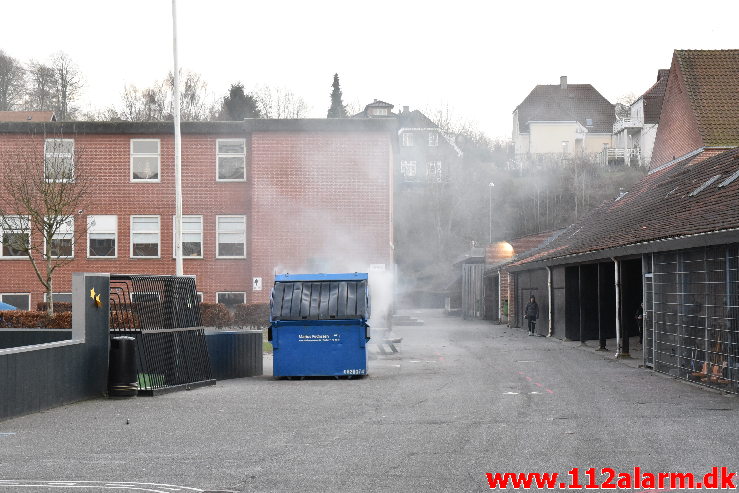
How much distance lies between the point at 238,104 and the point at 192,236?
44434 mm

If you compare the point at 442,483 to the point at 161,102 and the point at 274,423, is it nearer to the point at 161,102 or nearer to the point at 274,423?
the point at 274,423

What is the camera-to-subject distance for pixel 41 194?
34.1 m

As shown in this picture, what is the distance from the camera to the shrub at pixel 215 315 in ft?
124

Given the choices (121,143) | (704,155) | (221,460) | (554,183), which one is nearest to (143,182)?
(121,143)

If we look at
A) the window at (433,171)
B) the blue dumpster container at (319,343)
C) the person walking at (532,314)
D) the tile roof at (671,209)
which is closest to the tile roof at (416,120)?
the window at (433,171)

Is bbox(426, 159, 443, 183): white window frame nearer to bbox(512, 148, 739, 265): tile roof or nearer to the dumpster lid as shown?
bbox(512, 148, 739, 265): tile roof

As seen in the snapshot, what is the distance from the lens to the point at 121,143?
41.4 metres

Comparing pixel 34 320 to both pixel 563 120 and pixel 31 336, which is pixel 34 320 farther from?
pixel 563 120

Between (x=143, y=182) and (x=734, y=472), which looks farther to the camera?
(x=143, y=182)

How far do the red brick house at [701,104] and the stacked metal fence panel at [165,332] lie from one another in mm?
21795

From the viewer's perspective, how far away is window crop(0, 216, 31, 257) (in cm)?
3253

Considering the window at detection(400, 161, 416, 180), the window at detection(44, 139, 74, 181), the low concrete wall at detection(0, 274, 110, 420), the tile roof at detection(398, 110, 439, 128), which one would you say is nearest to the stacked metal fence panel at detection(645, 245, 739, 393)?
the low concrete wall at detection(0, 274, 110, 420)

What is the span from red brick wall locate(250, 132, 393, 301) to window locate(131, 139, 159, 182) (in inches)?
166

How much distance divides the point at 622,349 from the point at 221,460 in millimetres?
18673
